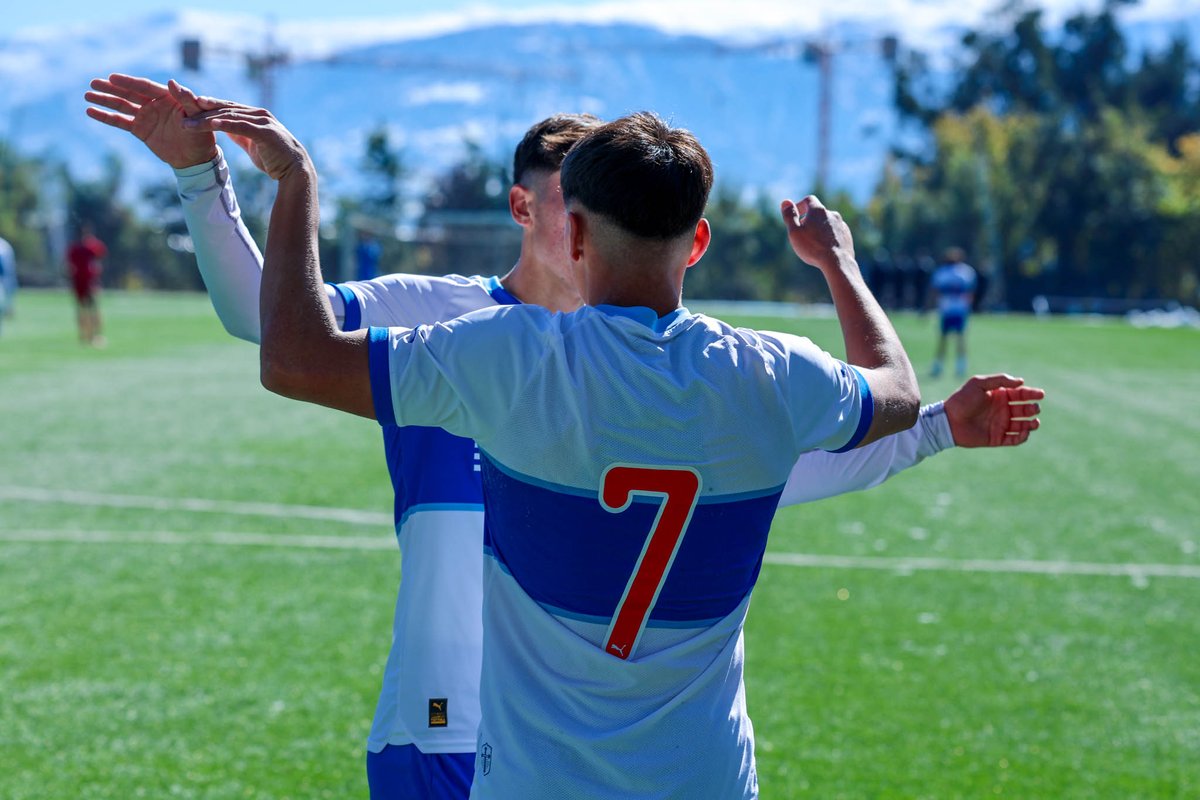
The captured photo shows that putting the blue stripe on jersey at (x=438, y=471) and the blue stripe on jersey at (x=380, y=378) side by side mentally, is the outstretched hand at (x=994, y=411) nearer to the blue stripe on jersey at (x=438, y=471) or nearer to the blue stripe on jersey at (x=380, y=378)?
the blue stripe on jersey at (x=438, y=471)

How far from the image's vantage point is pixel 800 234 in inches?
101

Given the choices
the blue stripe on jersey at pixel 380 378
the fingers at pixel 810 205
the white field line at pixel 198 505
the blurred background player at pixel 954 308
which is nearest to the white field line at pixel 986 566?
the white field line at pixel 198 505

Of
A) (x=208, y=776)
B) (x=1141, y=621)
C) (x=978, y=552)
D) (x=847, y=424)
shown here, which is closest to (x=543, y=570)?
(x=847, y=424)

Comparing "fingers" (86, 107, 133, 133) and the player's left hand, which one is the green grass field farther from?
the player's left hand

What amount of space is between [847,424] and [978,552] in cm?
744

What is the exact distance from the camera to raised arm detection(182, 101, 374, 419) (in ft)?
6.54

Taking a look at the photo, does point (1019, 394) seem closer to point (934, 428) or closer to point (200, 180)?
point (934, 428)

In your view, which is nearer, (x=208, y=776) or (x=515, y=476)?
(x=515, y=476)

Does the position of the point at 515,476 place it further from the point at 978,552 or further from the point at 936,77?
the point at 936,77

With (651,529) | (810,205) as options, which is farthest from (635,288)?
(810,205)

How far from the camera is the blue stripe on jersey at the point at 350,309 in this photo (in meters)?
2.87

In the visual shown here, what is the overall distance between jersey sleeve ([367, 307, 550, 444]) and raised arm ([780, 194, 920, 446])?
0.61 meters

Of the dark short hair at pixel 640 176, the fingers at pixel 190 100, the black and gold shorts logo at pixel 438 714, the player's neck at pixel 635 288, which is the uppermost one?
the fingers at pixel 190 100

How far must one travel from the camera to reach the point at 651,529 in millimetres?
2055
